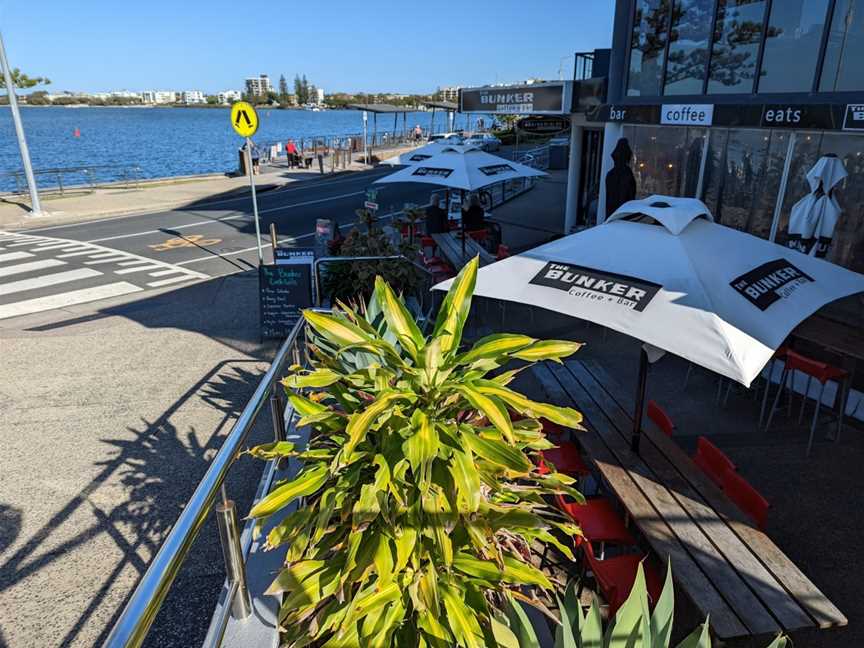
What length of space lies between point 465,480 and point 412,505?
29 centimetres

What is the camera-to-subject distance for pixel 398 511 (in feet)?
7.96

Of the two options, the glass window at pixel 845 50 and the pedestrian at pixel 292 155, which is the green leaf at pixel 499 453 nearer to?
the glass window at pixel 845 50

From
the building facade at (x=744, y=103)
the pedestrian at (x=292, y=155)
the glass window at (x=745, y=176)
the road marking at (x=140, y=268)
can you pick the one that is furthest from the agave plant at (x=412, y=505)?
the pedestrian at (x=292, y=155)

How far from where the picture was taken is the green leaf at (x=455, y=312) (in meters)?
2.69

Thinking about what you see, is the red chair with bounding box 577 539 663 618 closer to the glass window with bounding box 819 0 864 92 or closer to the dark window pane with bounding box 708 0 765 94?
the glass window with bounding box 819 0 864 92

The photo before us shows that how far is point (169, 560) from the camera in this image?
177 centimetres

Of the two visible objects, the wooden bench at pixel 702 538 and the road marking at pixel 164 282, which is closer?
the wooden bench at pixel 702 538

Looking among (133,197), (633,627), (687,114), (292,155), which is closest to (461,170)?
(687,114)

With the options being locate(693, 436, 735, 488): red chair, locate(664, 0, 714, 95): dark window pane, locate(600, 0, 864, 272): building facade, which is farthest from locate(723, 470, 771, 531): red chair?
locate(664, 0, 714, 95): dark window pane

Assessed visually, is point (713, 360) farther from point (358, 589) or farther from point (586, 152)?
point (586, 152)

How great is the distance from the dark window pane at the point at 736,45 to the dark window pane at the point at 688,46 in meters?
0.23

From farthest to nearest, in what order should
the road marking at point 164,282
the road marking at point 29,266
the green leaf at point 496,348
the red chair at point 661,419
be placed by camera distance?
the road marking at point 29,266
the road marking at point 164,282
the red chair at point 661,419
the green leaf at point 496,348

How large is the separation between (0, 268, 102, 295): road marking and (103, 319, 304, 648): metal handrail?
38.2 ft

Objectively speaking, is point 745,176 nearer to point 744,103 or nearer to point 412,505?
point 744,103
